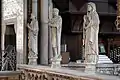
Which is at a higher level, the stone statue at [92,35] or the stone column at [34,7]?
the stone column at [34,7]

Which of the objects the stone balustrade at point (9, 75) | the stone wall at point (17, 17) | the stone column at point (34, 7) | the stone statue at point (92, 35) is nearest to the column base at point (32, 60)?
the stone balustrade at point (9, 75)

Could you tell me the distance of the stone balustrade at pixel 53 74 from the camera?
5.88 metres

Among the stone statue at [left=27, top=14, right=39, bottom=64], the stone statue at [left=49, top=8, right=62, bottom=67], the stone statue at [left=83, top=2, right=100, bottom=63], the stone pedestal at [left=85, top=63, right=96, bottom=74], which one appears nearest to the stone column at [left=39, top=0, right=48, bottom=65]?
the stone statue at [left=27, top=14, right=39, bottom=64]

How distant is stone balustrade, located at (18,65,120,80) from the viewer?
588 centimetres

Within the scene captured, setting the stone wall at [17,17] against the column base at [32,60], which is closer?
the column base at [32,60]

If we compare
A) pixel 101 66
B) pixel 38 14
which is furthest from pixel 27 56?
pixel 101 66

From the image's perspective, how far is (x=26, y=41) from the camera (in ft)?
38.0

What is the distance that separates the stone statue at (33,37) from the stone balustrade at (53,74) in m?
0.55

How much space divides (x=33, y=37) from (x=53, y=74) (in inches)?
126

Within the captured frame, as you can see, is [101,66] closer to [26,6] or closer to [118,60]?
[118,60]

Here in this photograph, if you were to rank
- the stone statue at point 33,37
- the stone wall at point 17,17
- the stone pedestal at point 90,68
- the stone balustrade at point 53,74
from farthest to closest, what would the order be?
1. the stone wall at point 17,17
2. the stone statue at point 33,37
3. the stone pedestal at point 90,68
4. the stone balustrade at point 53,74

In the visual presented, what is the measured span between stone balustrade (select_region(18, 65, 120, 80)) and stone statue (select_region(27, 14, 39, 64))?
0.55m

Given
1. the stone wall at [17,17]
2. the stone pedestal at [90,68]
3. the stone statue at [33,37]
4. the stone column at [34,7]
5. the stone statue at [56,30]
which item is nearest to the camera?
the stone pedestal at [90,68]

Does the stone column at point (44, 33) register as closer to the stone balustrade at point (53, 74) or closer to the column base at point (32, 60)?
the column base at point (32, 60)
